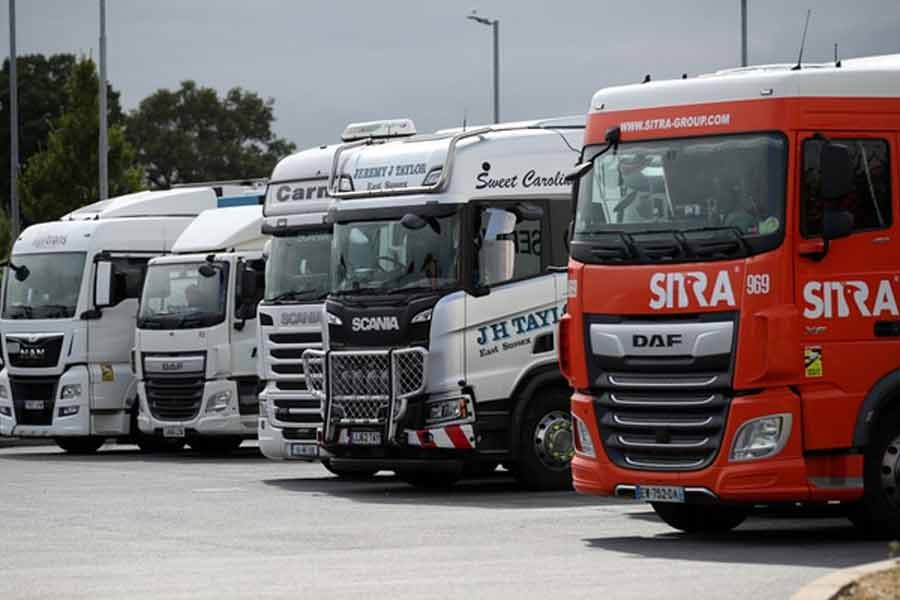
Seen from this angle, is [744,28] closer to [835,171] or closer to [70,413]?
[70,413]

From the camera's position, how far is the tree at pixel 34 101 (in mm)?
93188

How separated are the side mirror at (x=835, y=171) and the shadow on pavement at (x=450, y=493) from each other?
5.33 meters

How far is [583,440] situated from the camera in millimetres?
16297

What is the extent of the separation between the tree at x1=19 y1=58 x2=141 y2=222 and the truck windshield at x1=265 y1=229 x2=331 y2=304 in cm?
2984

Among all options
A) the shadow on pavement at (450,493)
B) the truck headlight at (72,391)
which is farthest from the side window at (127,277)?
the shadow on pavement at (450,493)

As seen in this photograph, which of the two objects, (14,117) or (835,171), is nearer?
(835,171)

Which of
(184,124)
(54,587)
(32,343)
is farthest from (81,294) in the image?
(184,124)

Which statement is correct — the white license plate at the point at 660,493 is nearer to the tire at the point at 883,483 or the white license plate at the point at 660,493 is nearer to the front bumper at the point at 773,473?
the front bumper at the point at 773,473

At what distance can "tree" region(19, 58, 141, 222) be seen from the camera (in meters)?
54.0

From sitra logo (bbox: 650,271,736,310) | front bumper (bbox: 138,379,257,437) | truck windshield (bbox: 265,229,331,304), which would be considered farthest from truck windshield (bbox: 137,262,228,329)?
sitra logo (bbox: 650,271,736,310)

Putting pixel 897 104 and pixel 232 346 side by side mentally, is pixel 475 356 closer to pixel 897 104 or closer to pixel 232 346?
pixel 897 104

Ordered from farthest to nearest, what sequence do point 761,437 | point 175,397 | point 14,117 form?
1. point 14,117
2. point 175,397
3. point 761,437

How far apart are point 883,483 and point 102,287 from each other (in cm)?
1693

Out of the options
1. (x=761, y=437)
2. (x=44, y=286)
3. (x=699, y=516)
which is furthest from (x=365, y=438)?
(x=44, y=286)
